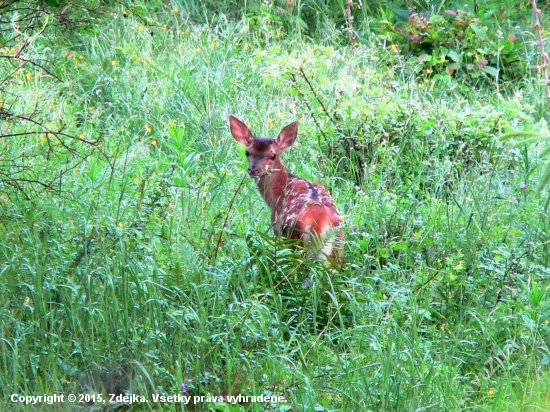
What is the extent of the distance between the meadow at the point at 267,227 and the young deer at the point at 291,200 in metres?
0.16

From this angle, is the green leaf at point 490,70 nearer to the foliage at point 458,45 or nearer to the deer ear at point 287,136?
the foliage at point 458,45

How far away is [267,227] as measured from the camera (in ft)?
Answer: 20.9

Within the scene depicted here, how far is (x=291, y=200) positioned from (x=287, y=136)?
0.98 m

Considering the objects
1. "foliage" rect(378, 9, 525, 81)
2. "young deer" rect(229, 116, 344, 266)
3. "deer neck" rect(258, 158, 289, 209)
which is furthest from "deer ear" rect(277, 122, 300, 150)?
"foliage" rect(378, 9, 525, 81)

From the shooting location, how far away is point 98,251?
4914mm

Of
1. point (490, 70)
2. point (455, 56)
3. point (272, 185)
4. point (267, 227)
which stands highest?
point (455, 56)

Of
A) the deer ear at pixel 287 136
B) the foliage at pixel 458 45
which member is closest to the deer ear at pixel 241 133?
the deer ear at pixel 287 136

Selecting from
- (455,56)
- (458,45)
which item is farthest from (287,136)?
(458,45)

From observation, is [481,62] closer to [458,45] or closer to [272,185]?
[458,45]

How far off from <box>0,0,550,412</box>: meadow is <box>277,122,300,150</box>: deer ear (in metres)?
0.36

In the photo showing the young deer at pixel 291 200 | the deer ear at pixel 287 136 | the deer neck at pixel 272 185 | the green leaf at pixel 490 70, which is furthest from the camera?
the green leaf at pixel 490 70

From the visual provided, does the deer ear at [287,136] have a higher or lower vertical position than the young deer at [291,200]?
higher

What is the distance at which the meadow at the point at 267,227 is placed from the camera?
13.8 ft

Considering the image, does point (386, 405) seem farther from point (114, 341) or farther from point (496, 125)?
point (496, 125)
